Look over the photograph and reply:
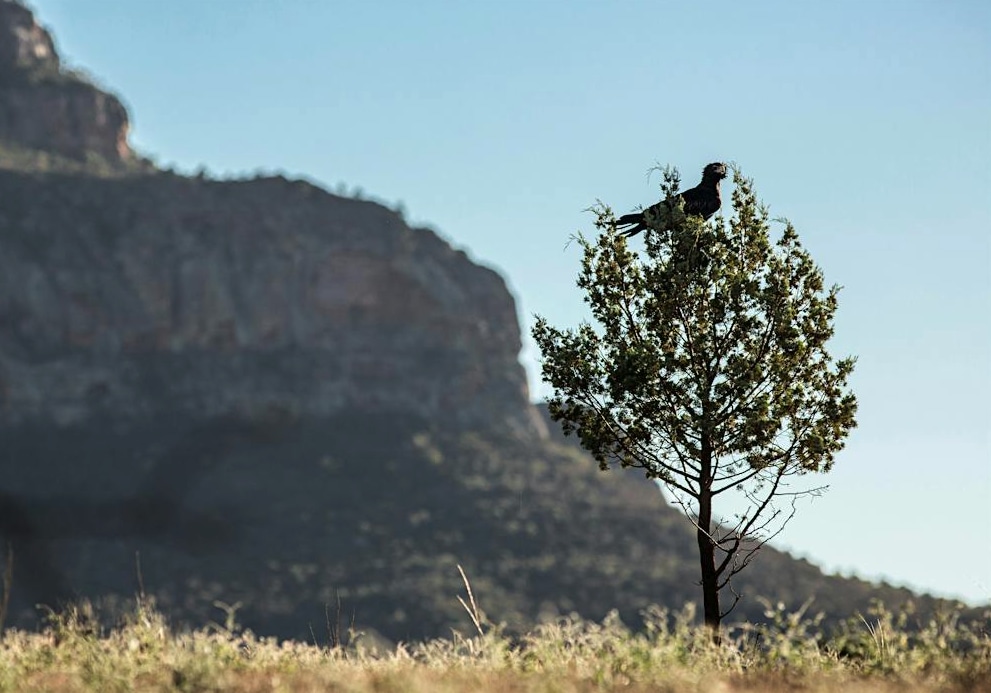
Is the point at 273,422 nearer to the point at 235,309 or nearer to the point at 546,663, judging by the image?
the point at 235,309

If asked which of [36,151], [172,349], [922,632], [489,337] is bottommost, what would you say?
[922,632]

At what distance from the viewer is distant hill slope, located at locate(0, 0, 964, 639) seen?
101625 millimetres

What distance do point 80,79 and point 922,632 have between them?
6316 inches

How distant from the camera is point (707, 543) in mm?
15188

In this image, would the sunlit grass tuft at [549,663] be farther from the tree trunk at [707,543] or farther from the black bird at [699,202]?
the black bird at [699,202]

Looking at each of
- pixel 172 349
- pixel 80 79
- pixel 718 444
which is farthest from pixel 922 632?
pixel 80 79

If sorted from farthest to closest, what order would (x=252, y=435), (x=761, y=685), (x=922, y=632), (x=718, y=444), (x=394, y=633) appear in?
(x=252, y=435), (x=394, y=633), (x=718, y=444), (x=922, y=632), (x=761, y=685)

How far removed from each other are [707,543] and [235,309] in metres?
121

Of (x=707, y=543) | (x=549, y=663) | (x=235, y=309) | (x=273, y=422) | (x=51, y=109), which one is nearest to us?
(x=549, y=663)

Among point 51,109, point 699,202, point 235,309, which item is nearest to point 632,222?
point 699,202

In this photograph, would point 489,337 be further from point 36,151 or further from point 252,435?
point 36,151

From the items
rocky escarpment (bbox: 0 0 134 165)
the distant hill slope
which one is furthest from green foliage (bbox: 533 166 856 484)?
rocky escarpment (bbox: 0 0 134 165)

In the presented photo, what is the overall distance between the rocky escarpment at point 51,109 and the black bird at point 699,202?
5646 inches

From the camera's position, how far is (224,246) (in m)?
139
